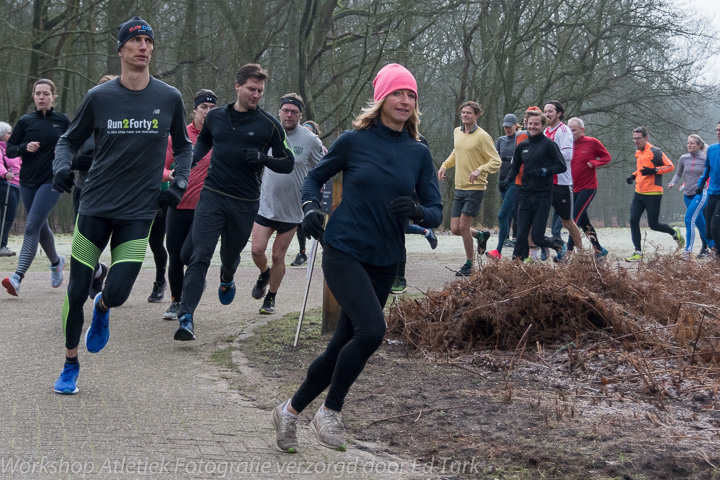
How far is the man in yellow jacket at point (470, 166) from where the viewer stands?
37.1 feet

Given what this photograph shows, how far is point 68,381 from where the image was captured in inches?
202

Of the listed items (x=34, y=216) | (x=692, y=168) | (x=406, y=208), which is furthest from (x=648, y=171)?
(x=406, y=208)

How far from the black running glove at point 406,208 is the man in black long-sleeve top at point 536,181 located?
22.0ft

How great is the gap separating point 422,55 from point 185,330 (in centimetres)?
1611

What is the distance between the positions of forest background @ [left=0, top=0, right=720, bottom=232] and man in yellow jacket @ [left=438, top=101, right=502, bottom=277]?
7.33 meters

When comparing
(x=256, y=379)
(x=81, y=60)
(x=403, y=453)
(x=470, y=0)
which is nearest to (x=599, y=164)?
(x=256, y=379)

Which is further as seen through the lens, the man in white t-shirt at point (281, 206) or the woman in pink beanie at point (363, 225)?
the man in white t-shirt at point (281, 206)

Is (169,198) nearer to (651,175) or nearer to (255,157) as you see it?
(255,157)

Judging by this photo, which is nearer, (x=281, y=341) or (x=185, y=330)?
(x=185, y=330)

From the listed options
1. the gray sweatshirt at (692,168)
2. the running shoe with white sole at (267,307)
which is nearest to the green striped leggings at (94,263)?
the running shoe with white sole at (267,307)

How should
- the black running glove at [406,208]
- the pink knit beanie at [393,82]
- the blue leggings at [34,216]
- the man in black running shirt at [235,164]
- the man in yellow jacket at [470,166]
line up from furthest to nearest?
the man in yellow jacket at [470,166] → the blue leggings at [34,216] → the man in black running shirt at [235,164] → the pink knit beanie at [393,82] → the black running glove at [406,208]

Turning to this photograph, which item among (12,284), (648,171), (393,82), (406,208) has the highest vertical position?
(648,171)

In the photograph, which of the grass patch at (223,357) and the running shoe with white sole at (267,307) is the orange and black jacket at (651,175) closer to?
the running shoe with white sole at (267,307)

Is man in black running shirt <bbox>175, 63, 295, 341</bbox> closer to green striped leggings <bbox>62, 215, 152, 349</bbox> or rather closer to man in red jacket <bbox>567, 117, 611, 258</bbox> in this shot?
green striped leggings <bbox>62, 215, 152, 349</bbox>
